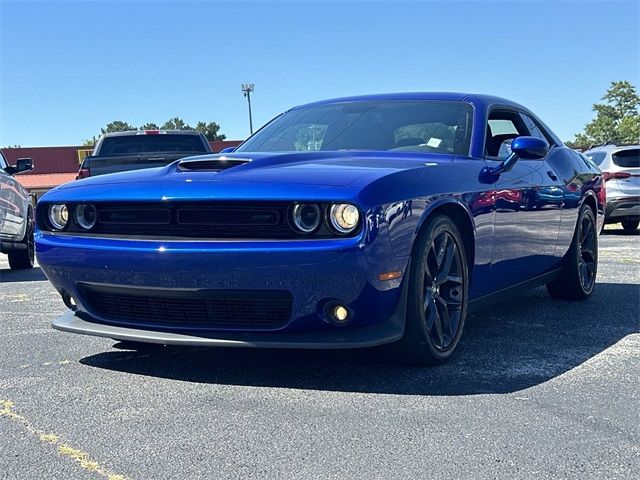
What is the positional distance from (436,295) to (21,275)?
6219 millimetres

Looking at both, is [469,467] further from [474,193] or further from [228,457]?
[474,193]

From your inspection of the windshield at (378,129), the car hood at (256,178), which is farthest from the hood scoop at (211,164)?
the windshield at (378,129)

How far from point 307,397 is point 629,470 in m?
1.28

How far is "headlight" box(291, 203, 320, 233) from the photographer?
3.28 meters

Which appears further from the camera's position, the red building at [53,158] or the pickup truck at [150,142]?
the red building at [53,158]

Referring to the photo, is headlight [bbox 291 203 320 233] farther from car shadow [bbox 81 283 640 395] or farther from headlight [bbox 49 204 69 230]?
headlight [bbox 49 204 69 230]

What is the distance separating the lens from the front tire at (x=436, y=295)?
3574 millimetres

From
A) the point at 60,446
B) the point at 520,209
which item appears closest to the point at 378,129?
the point at 520,209

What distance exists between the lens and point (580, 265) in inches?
229

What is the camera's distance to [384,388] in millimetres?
3422

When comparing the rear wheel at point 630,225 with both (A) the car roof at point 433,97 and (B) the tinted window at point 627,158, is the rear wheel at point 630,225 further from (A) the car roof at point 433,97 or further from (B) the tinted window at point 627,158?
(A) the car roof at point 433,97

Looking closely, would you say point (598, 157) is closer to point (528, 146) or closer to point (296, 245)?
point (528, 146)

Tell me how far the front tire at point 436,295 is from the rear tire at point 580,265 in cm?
199

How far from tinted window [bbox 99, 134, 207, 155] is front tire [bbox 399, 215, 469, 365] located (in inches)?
301
